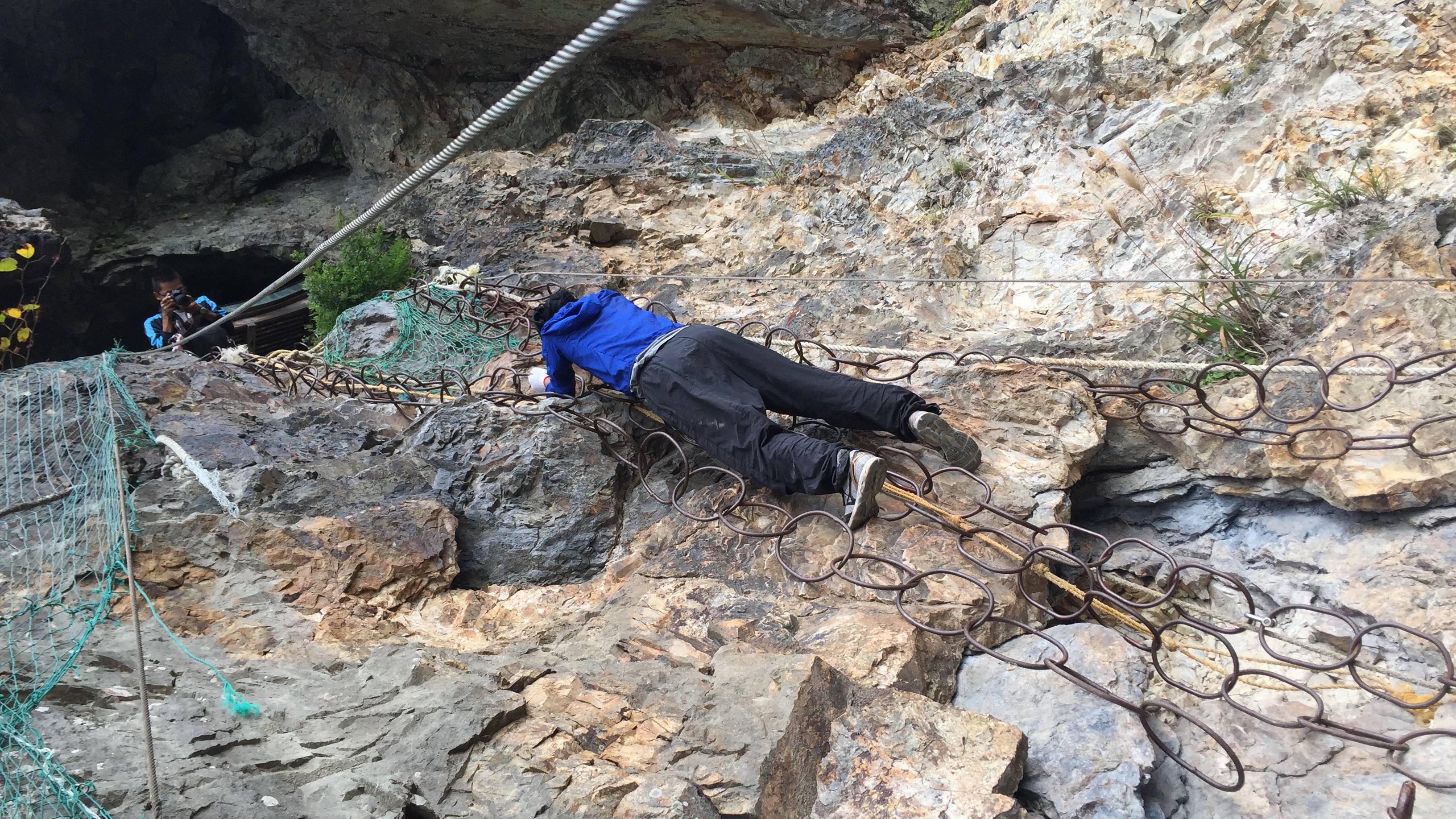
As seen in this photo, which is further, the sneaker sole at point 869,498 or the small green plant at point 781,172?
the small green plant at point 781,172

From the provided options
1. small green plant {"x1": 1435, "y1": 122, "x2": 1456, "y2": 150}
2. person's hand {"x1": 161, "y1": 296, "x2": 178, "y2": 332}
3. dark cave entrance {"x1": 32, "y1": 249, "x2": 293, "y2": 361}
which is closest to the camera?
small green plant {"x1": 1435, "y1": 122, "x2": 1456, "y2": 150}

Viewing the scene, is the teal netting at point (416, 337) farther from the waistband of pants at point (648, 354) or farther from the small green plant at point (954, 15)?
the small green plant at point (954, 15)

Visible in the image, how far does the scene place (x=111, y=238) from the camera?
9.79 m

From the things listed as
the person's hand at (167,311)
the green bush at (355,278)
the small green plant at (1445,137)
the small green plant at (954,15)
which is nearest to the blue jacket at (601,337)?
the small green plant at (1445,137)

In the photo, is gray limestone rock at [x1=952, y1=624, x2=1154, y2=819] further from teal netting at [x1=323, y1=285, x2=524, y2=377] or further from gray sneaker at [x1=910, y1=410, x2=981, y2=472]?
teal netting at [x1=323, y1=285, x2=524, y2=377]

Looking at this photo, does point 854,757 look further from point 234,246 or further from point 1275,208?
point 234,246

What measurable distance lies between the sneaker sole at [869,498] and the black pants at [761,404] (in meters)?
0.09

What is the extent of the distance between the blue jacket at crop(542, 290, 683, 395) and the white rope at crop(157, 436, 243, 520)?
1408 millimetres

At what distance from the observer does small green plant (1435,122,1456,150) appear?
3877 mm

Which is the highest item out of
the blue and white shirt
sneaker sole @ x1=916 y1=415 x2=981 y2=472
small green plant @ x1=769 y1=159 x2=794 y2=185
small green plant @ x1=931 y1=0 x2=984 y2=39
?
small green plant @ x1=931 y1=0 x2=984 y2=39

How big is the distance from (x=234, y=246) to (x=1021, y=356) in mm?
9204

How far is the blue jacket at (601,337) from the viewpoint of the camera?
3.64m

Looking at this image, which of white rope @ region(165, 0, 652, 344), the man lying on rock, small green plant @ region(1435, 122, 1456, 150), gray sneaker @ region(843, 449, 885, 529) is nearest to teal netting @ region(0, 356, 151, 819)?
white rope @ region(165, 0, 652, 344)

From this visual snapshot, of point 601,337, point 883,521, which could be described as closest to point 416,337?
point 601,337
